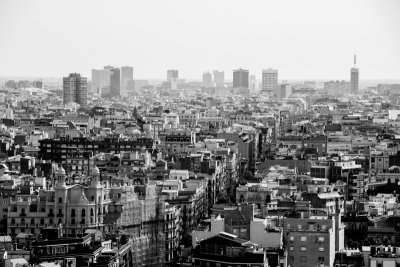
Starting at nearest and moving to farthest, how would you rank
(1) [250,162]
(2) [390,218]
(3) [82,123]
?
1. (2) [390,218]
2. (1) [250,162]
3. (3) [82,123]

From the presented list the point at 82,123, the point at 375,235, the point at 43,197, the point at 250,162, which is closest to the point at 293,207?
the point at 375,235

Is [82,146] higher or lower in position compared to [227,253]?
lower

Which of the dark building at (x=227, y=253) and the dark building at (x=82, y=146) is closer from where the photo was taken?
the dark building at (x=227, y=253)

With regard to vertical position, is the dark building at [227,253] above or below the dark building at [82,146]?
above

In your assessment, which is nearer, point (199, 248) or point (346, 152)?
point (199, 248)

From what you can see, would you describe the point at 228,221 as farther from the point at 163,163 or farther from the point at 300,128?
the point at 300,128

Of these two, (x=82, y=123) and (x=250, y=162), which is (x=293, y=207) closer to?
(x=250, y=162)

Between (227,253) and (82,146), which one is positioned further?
(82,146)

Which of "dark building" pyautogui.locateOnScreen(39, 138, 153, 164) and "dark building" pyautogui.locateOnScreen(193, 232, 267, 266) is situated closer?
"dark building" pyautogui.locateOnScreen(193, 232, 267, 266)

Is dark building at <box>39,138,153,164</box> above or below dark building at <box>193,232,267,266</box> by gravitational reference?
below

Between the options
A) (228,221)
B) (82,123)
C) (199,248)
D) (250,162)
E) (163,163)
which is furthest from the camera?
(82,123)
